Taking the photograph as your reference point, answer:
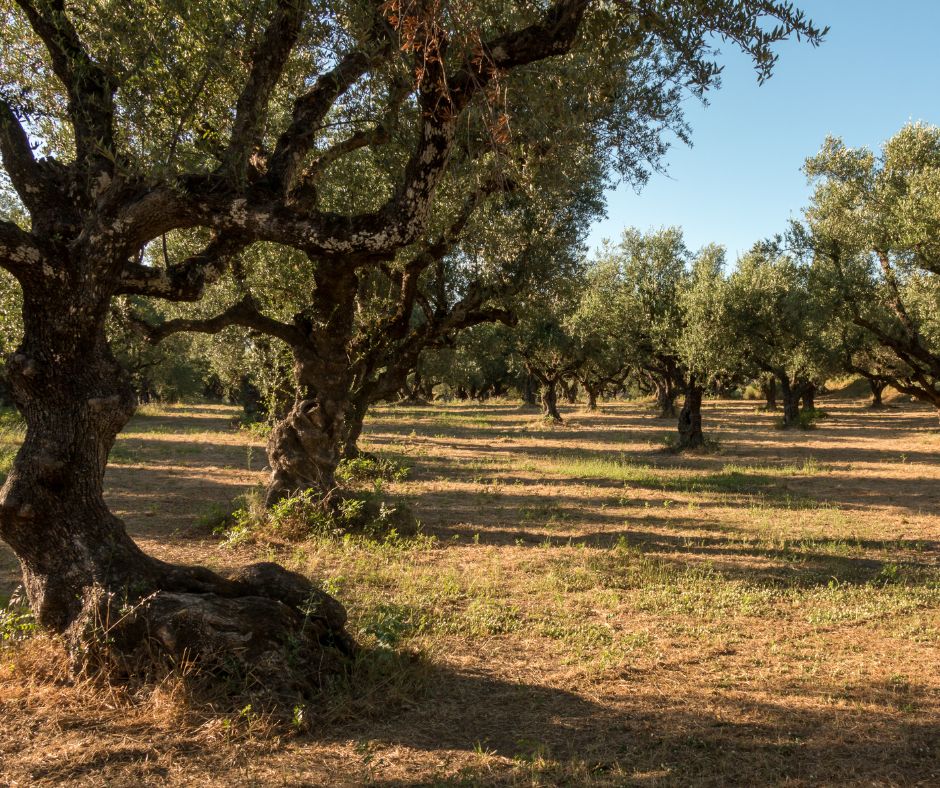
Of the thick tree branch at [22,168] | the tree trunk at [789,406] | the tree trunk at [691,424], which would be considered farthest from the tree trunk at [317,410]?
the tree trunk at [789,406]

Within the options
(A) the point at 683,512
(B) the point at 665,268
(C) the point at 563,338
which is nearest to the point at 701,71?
(A) the point at 683,512

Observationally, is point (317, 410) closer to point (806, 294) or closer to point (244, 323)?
A: point (244, 323)

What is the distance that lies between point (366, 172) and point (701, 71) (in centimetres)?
734

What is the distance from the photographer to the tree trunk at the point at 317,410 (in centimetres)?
1176

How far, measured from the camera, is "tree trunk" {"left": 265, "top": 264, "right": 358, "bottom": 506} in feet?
38.6

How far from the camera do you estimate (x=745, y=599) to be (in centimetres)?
842

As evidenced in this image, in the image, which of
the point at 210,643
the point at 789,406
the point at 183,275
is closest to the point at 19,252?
the point at 183,275

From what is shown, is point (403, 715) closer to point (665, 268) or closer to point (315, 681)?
point (315, 681)

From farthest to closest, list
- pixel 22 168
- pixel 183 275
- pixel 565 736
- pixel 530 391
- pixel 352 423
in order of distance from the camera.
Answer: pixel 530 391 < pixel 352 423 < pixel 183 275 < pixel 22 168 < pixel 565 736

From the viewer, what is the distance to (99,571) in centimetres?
560

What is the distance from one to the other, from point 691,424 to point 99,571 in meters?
24.3

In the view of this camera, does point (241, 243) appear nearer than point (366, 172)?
Yes

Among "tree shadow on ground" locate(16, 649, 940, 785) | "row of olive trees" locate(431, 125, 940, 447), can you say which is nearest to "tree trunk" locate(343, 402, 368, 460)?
"row of olive trees" locate(431, 125, 940, 447)

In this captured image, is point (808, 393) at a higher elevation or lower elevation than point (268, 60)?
lower
